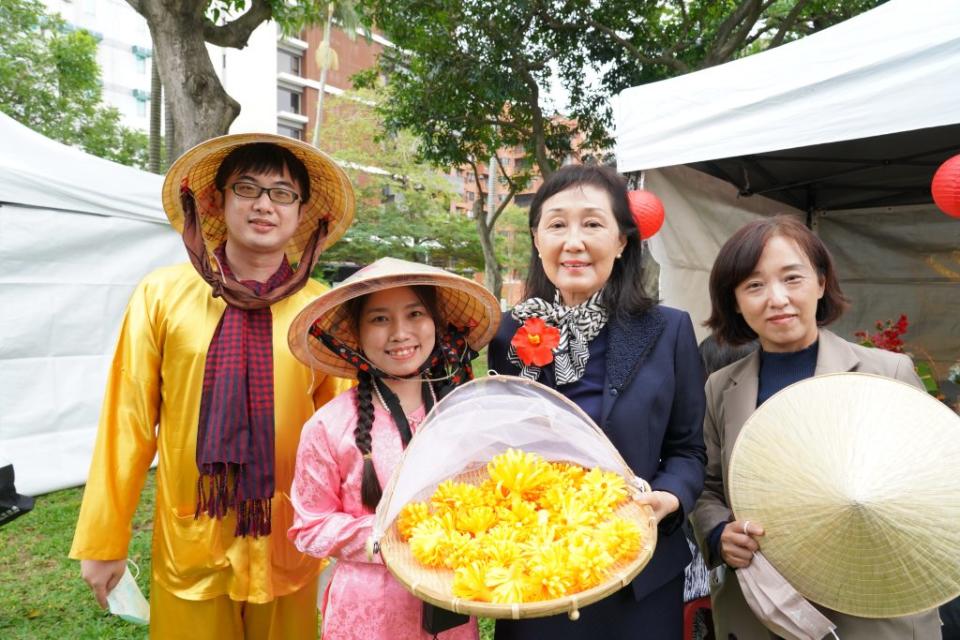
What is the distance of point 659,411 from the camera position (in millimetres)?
1555

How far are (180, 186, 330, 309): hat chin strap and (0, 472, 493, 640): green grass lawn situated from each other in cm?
213

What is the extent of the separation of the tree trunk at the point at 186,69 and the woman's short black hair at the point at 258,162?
13.5 ft

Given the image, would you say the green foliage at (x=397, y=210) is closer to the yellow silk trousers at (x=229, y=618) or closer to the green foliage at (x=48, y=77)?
the green foliage at (x=48, y=77)

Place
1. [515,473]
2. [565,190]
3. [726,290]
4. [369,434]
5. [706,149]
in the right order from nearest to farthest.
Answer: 1. [515,473]
2. [369,434]
3. [565,190]
4. [726,290]
5. [706,149]

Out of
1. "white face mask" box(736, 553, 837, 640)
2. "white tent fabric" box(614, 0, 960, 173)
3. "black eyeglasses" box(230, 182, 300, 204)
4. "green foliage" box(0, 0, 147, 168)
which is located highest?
"green foliage" box(0, 0, 147, 168)

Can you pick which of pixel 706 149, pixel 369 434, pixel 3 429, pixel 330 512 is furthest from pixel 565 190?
pixel 3 429

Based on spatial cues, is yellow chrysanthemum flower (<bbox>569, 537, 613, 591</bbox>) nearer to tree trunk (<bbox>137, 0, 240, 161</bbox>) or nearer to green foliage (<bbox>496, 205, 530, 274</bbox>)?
tree trunk (<bbox>137, 0, 240, 161</bbox>)

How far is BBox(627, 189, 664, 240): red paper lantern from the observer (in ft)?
11.8

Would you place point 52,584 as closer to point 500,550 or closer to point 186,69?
point 500,550

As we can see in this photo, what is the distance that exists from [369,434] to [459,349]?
0.37m

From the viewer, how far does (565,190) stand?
160cm

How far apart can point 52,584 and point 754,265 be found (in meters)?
4.17

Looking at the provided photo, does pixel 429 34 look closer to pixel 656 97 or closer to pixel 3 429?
pixel 656 97

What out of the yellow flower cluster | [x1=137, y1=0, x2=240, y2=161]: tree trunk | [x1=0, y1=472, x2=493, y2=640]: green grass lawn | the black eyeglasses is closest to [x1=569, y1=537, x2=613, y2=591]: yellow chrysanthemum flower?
the yellow flower cluster
